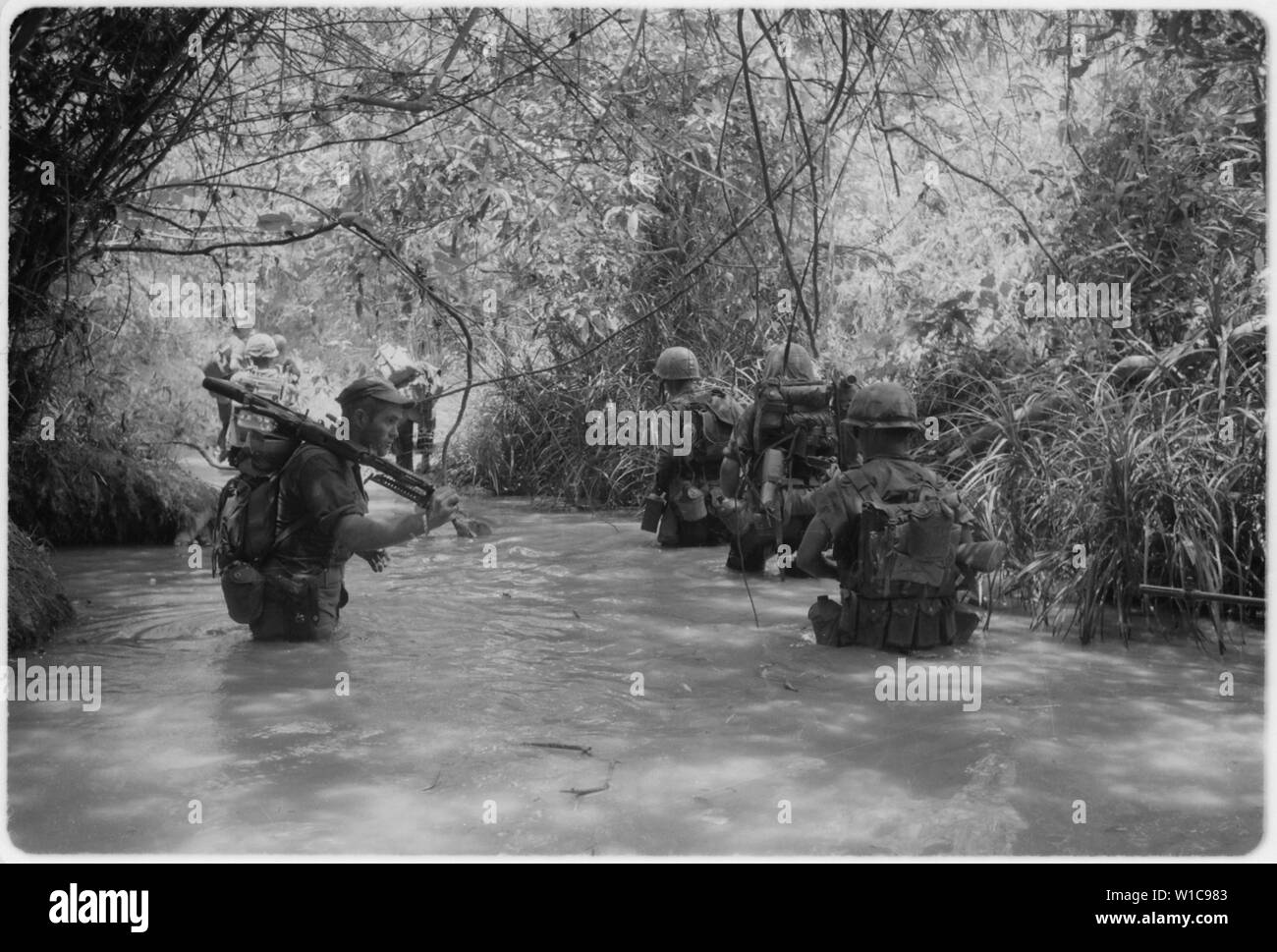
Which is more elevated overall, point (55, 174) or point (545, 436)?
point (55, 174)

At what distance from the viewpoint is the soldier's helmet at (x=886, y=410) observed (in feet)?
21.5

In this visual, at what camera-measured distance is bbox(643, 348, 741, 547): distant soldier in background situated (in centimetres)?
991

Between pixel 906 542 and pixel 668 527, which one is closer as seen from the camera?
pixel 906 542

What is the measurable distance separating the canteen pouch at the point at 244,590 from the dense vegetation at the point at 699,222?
1598mm

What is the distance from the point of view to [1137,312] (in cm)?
980

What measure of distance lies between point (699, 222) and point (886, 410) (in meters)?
7.32

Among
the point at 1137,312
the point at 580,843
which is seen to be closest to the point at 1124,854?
the point at 580,843

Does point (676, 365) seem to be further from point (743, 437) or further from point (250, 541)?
point (250, 541)

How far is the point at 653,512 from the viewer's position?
10242 millimetres

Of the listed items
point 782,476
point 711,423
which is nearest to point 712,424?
point 711,423

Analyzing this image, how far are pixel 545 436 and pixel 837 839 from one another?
10.7 meters

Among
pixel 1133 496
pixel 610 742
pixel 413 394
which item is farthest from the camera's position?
pixel 413 394

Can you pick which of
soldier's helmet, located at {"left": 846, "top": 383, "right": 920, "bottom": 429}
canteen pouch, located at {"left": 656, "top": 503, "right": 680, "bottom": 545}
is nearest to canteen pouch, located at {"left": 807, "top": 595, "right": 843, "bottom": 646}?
soldier's helmet, located at {"left": 846, "top": 383, "right": 920, "bottom": 429}

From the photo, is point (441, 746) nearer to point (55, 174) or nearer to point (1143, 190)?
point (55, 174)
